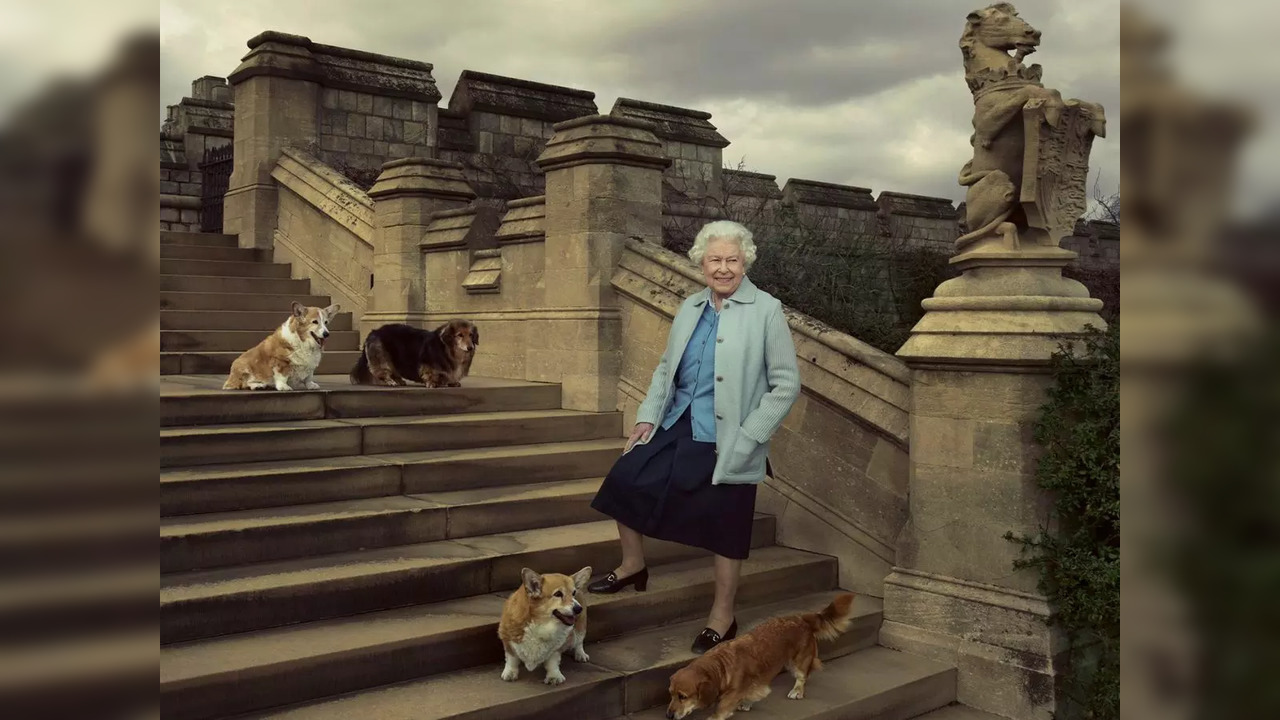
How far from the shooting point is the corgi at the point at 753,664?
4.40 metres

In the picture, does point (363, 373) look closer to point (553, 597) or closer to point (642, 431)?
point (642, 431)

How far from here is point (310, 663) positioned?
13.8 feet

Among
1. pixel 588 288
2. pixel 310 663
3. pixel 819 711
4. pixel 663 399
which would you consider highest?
pixel 588 288

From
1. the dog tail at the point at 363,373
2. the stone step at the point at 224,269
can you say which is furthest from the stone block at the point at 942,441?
the stone step at the point at 224,269

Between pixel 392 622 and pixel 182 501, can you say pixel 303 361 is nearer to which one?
pixel 182 501

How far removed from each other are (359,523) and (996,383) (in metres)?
3.52

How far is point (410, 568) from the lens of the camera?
5.05m

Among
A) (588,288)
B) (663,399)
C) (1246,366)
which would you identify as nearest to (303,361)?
(588,288)

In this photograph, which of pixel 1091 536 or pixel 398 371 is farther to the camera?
pixel 398 371

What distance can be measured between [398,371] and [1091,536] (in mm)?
4876

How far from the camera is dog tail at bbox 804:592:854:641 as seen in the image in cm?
499

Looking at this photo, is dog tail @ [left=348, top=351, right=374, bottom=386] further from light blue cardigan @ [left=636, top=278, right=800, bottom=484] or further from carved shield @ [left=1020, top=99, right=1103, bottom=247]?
carved shield @ [left=1020, top=99, right=1103, bottom=247]

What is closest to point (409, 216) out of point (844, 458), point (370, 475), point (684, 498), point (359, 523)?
point (370, 475)

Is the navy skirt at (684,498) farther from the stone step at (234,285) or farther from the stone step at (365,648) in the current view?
the stone step at (234,285)
